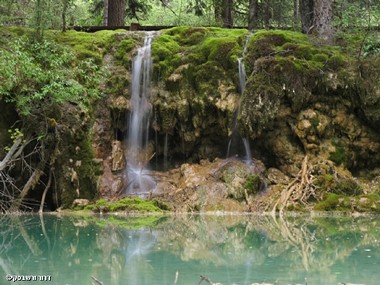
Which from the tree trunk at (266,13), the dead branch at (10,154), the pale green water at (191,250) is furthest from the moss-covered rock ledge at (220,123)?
the tree trunk at (266,13)

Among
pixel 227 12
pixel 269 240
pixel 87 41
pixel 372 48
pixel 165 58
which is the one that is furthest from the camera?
pixel 227 12

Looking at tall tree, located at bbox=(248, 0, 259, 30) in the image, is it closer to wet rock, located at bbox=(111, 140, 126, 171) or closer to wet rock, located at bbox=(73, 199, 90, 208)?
wet rock, located at bbox=(111, 140, 126, 171)

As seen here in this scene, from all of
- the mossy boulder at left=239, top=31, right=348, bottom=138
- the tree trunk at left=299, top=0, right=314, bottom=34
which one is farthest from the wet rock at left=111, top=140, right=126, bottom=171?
the tree trunk at left=299, top=0, right=314, bottom=34

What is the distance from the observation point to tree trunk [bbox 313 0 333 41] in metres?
17.2

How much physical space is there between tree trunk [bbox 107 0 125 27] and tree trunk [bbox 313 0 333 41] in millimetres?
6945

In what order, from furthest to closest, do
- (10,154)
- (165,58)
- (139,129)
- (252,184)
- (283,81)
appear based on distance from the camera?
(165,58)
(139,129)
(283,81)
(252,184)
(10,154)

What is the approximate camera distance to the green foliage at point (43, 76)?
13.0 m

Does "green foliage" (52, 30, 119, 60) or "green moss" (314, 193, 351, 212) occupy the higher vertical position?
"green foliage" (52, 30, 119, 60)

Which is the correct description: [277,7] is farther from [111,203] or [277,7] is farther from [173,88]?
[111,203]

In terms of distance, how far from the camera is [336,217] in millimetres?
12836

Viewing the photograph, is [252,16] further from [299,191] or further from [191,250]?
[191,250]

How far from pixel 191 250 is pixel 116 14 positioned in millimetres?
14023

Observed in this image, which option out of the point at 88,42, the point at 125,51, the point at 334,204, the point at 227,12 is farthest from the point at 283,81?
the point at 227,12

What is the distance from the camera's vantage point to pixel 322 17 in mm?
17344
